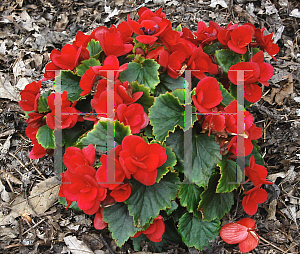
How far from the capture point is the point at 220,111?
149 centimetres

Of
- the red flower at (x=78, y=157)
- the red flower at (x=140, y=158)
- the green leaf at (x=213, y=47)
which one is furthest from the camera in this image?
the green leaf at (x=213, y=47)

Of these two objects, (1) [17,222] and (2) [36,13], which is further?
(2) [36,13]

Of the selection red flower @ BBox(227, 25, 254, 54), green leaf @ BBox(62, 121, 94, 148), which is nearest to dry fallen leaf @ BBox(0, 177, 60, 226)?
green leaf @ BBox(62, 121, 94, 148)

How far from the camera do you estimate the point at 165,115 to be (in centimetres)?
148

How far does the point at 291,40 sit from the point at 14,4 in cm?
307

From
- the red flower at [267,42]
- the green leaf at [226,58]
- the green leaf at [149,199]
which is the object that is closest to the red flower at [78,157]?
the green leaf at [149,199]

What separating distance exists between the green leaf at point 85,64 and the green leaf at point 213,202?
0.95 m

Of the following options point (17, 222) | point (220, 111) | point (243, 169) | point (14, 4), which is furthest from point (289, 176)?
point (14, 4)

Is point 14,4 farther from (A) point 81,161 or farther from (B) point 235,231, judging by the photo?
(B) point 235,231

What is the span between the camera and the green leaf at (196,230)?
156 centimetres

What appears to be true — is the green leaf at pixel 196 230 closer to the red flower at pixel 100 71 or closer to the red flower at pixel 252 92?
the red flower at pixel 252 92

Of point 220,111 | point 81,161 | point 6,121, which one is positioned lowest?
point 6,121

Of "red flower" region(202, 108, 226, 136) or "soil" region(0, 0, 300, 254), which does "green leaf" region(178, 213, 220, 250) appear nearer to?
"soil" region(0, 0, 300, 254)

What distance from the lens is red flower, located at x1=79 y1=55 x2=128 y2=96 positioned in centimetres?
142
